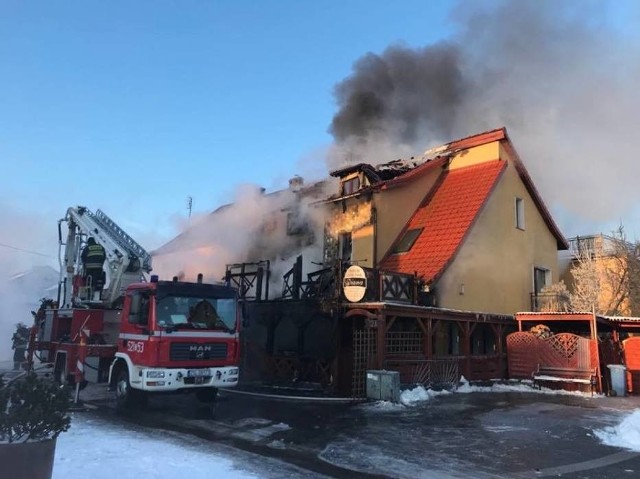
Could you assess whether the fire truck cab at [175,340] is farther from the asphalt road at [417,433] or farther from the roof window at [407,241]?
the roof window at [407,241]

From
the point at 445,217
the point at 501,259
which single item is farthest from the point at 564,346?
the point at 445,217

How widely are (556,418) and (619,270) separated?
58.3ft

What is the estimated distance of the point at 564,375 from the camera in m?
16.4

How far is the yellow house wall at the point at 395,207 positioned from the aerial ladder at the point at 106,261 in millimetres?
8413

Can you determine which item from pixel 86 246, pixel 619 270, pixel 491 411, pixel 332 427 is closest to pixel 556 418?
pixel 491 411

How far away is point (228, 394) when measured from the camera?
46.2 feet

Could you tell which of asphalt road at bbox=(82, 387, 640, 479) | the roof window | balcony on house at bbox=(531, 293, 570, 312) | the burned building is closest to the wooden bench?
the burned building

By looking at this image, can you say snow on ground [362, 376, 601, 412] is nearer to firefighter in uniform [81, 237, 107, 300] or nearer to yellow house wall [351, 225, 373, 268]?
yellow house wall [351, 225, 373, 268]

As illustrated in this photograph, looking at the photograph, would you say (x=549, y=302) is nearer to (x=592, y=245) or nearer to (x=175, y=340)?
(x=592, y=245)

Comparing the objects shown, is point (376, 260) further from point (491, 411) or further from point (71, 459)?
point (71, 459)

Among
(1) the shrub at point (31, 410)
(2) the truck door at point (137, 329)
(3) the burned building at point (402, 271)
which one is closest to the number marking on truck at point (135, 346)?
(2) the truck door at point (137, 329)

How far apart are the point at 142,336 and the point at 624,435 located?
29.8ft

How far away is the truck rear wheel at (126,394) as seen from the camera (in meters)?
10.8

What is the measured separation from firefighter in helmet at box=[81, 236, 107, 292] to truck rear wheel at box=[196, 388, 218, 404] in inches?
175
